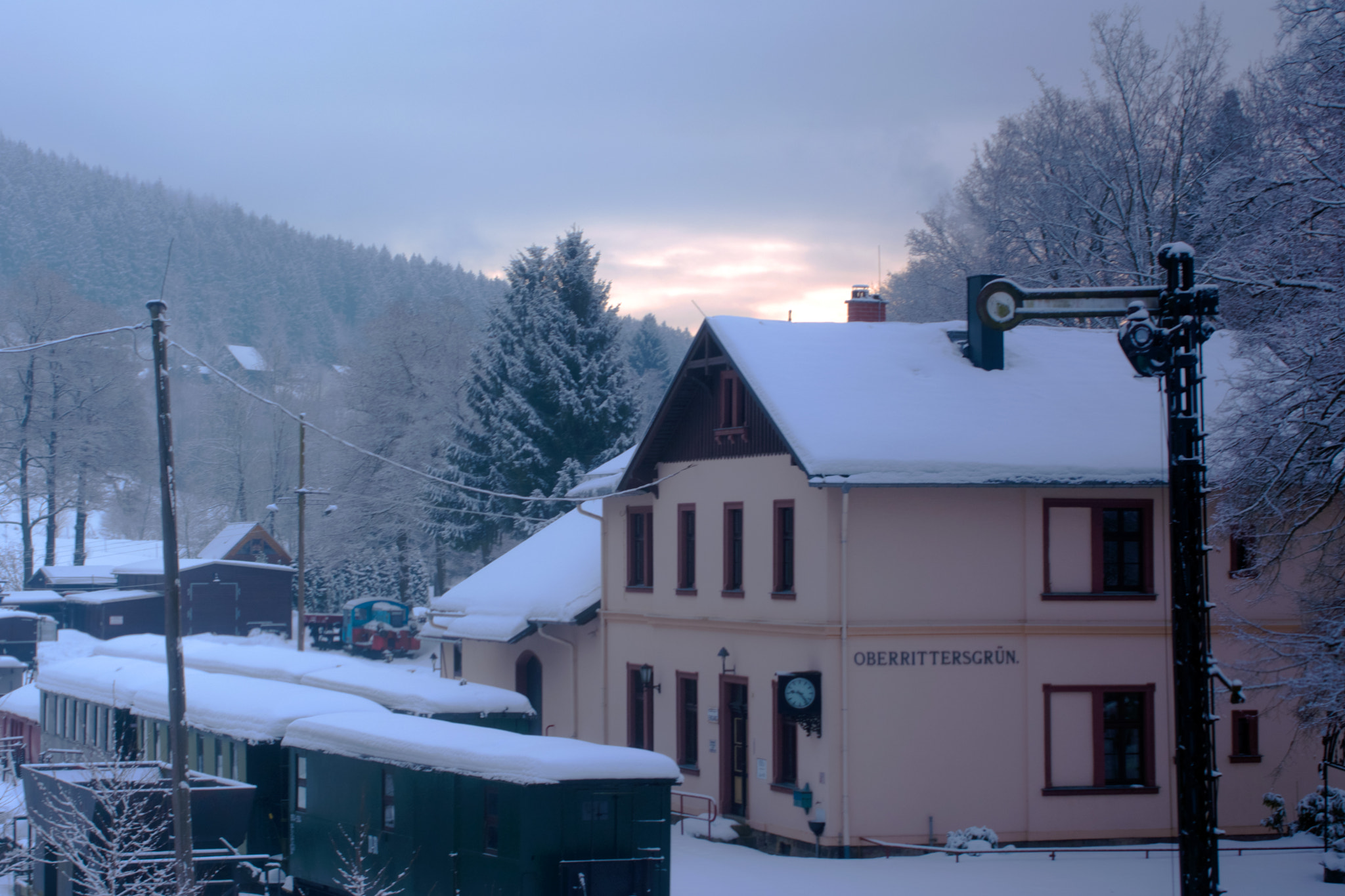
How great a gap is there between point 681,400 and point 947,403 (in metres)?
5.77

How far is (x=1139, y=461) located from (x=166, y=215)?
164 meters

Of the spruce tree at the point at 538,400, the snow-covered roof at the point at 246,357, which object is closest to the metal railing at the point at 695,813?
the spruce tree at the point at 538,400

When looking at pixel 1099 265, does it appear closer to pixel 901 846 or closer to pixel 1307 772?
pixel 1307 772

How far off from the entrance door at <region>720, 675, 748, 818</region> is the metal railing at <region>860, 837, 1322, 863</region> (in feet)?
10.8

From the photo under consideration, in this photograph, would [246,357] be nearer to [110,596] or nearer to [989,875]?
[110,596]

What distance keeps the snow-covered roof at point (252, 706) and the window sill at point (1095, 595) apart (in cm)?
1076

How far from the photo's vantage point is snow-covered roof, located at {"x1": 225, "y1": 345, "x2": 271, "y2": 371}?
135 m

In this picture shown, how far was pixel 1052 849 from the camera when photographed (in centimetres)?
2086

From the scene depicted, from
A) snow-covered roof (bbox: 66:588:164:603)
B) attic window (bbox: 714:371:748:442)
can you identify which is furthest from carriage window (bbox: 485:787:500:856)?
snow-covered roof (bbox: 66:588:164:603)

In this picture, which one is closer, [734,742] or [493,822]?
[493,822]

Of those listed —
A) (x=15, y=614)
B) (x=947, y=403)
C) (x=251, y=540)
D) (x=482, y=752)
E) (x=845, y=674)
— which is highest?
(x=947, y=403)

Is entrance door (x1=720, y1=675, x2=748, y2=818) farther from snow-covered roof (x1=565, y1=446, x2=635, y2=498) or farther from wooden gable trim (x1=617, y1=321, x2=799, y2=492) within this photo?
snow-covered roof (x1=565, y1=446, x2=635, y2=498)

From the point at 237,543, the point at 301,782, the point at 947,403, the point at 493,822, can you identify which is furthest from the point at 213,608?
the point at 493,822

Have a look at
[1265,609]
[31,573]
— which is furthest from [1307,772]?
[31,573]
